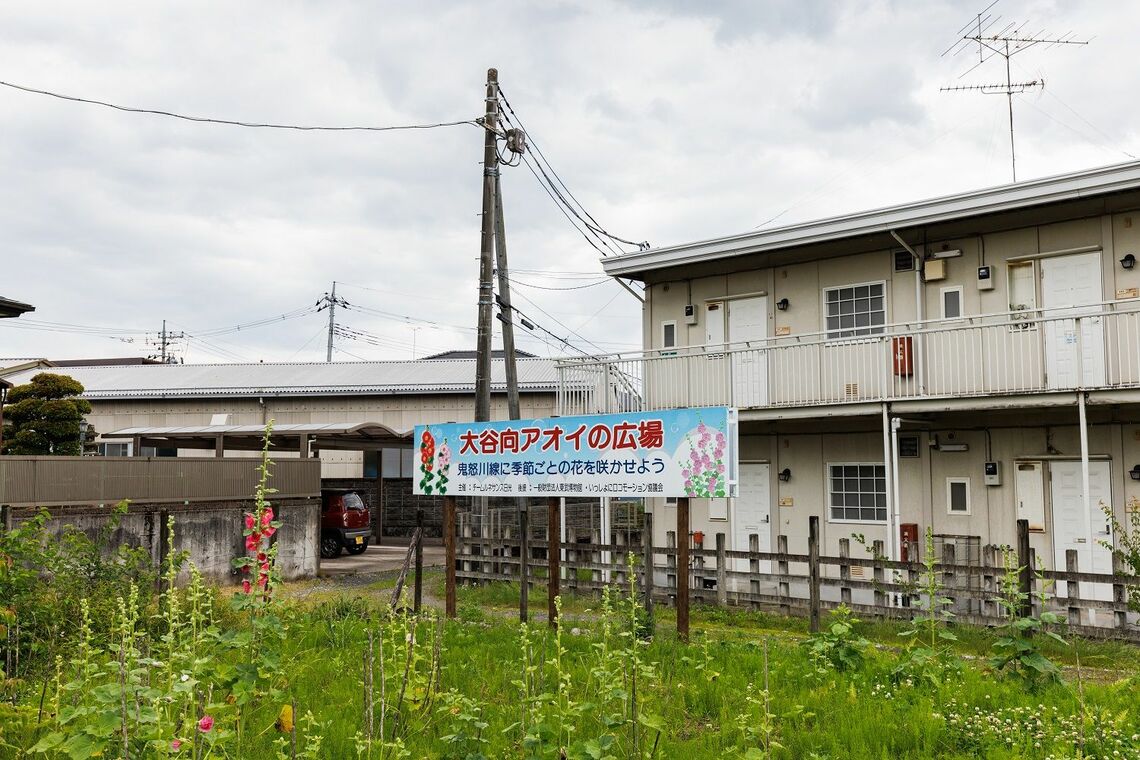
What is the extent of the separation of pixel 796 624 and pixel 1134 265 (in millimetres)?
7213

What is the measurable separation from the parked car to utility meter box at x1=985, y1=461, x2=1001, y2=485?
15.4 metres

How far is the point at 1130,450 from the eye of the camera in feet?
43.3

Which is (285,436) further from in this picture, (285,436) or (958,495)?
(958,495)

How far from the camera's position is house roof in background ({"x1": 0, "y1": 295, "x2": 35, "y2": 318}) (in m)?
16.2

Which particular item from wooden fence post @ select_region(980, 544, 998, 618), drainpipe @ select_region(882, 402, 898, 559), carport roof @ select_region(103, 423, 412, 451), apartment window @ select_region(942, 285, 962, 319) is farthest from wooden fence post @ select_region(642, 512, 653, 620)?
carport roof @ select_region(103, 423, 412, 451)

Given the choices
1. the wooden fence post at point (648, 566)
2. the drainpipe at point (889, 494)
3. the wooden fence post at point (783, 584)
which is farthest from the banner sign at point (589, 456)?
the drainpipe at point (889, 494)

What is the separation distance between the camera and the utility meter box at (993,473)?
14.1m

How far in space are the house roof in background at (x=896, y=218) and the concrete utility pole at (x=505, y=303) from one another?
214cm

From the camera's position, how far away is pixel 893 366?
14250 mm

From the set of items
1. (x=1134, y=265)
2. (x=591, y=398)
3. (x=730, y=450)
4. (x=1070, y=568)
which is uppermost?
(x=1134, y=265)

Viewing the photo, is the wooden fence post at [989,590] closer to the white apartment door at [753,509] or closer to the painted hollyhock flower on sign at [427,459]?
the white apartment door at [753,509]

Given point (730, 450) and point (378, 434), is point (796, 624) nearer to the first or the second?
point (730, 450)

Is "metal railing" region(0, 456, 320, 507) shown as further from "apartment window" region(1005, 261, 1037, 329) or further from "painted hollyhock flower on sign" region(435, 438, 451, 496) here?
"apartment window" region(1005, 261, 1037, 329)

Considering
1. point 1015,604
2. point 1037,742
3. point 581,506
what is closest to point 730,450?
point 1015,604
